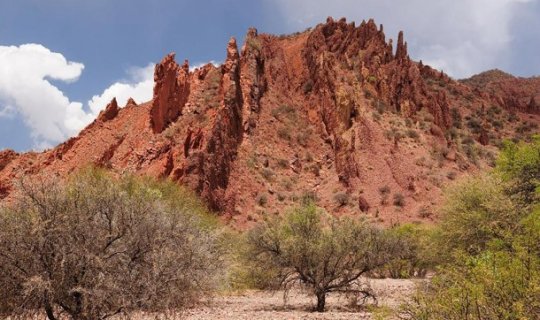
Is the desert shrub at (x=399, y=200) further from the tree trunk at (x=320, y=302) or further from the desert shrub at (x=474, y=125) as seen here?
the desert shrub at (x=474, y=125)

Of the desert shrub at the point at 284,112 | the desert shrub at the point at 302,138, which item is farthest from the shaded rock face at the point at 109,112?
the desert shrub at the point at 302,138

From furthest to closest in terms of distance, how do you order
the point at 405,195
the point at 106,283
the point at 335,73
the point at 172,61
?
1. the point at 335,73
2. the point at 172,61
3. the point at 405,195
4. the point at 106,283

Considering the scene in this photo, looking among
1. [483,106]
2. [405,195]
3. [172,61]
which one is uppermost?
[483,106]

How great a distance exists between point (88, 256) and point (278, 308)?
1262 cm

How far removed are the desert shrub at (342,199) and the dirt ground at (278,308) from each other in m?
19.5

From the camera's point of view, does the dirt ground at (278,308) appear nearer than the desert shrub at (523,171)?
No

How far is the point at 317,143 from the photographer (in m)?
57.9

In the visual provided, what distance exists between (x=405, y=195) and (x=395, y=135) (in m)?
8.02

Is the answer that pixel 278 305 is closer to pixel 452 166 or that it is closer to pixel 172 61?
pixel 452 166

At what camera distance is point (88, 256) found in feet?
33.7

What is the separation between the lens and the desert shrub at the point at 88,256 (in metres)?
10.2

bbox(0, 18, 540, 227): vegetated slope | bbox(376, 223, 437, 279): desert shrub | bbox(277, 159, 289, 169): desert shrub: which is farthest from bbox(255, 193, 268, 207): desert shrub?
bbox(376, 223, 437, 279): desert shrub

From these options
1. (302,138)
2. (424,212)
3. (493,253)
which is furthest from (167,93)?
(493,253)

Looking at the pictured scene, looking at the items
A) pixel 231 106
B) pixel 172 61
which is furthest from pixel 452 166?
pixel 172 61
